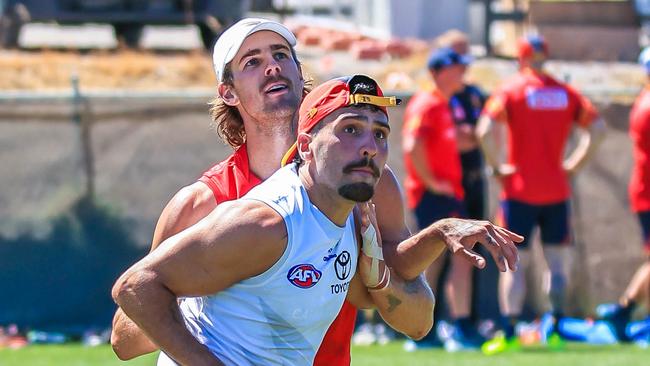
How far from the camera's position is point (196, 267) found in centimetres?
383

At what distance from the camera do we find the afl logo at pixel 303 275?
3881 mm

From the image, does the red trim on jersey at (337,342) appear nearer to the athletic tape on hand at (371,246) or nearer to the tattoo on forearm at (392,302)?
the tattoo on forearm at (392,302)

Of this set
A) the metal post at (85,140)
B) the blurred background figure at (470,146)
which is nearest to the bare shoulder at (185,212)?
the blurred background figure at (470,146)

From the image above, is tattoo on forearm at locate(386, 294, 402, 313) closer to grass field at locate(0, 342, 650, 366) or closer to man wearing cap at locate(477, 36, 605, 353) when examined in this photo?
grass field at locate(0, 342, 650, 366)

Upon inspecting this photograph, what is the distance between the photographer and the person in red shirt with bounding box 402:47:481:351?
1019 cm

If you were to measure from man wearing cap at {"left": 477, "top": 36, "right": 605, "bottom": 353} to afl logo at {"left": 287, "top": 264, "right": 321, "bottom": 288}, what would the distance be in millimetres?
6537

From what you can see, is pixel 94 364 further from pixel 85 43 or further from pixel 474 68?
pixel 85 43

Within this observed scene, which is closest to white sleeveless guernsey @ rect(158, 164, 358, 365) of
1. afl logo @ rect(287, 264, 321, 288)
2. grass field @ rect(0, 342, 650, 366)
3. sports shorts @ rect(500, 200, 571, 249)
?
afl logo @ rect(287, 264, 321, 288)

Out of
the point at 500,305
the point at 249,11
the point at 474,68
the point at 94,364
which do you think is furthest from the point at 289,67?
the point at 249,11

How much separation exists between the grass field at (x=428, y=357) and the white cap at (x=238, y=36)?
4829mm

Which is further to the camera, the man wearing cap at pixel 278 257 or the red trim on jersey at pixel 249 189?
the red trim on jersey at pixel 249 189

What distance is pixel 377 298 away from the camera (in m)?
4.39

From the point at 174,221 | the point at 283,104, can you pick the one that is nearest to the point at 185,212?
the point at 174,221

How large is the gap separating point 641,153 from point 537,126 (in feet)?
2.75
